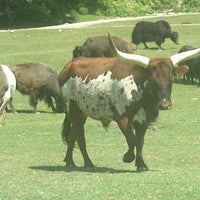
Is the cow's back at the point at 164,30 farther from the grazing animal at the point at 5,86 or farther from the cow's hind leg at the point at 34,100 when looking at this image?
the grazing animal at the point at 5,86

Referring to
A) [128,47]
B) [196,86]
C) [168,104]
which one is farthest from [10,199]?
[128,47]

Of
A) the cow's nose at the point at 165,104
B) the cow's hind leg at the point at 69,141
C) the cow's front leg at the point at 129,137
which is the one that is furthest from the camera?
the cow's hind leg at the point at 69,141

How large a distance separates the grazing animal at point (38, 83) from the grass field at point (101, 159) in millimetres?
452

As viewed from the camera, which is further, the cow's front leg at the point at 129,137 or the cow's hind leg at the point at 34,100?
the cow's hind leg at the point at 34,100

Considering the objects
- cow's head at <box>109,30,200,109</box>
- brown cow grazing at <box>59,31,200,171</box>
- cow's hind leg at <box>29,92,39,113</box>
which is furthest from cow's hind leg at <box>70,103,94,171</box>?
cow's hind leg at <box>29,92,39,113</box>

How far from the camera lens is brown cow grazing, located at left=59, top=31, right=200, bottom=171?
11125 millimetres

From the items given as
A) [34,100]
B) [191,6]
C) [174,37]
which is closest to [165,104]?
[34,100]

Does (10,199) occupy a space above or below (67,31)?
above

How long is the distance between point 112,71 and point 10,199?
3.27 metres

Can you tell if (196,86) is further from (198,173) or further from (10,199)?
(10,199)

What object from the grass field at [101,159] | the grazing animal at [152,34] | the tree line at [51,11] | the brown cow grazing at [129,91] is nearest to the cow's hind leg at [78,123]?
the brown cow grazing at [129,91]

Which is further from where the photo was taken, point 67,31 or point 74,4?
point 74,4

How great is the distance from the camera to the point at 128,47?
31312 millimetres

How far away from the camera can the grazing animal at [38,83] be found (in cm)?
2394
